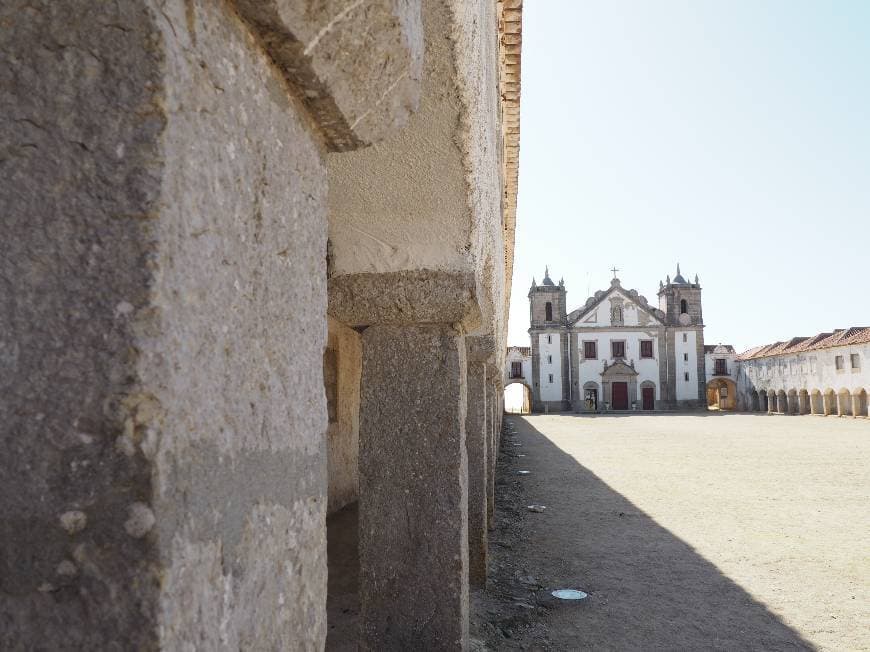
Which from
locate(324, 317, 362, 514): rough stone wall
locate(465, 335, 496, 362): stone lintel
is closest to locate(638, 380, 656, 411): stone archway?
locate(324, 317, 362, 514): rough stone wall

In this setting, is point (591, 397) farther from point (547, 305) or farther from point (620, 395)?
point (547, 305)

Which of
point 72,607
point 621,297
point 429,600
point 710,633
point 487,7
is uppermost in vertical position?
point 621,297

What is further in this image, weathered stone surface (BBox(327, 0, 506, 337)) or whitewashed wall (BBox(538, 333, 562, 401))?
whitewashed wall (BBox(538, 333, 562, 401))

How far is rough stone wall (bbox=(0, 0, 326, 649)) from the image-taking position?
0.62 meters

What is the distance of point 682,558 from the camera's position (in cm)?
537

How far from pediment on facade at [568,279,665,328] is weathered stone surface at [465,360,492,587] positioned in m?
33.8

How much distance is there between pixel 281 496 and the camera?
896 mm

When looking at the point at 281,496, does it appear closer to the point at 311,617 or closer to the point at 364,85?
the point at 311,617

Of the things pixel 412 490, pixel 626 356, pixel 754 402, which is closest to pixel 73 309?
pixel 412 490

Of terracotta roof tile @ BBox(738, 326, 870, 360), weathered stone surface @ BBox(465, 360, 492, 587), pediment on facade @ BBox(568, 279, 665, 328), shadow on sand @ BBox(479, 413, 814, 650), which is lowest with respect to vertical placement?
shadow on sand @ BBox(479, 413, 814, 650)

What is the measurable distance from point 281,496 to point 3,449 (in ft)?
1.16

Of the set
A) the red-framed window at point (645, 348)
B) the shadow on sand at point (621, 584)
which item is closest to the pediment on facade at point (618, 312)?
the red-framed window at point (645, 348)

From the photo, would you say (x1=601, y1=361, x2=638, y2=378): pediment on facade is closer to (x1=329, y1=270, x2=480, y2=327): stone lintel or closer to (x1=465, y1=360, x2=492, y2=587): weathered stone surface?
(x1=465, y1=360, x2=492, y2=587): weathered stone surface

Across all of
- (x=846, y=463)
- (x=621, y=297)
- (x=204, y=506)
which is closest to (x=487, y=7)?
(x=204, y=506)
